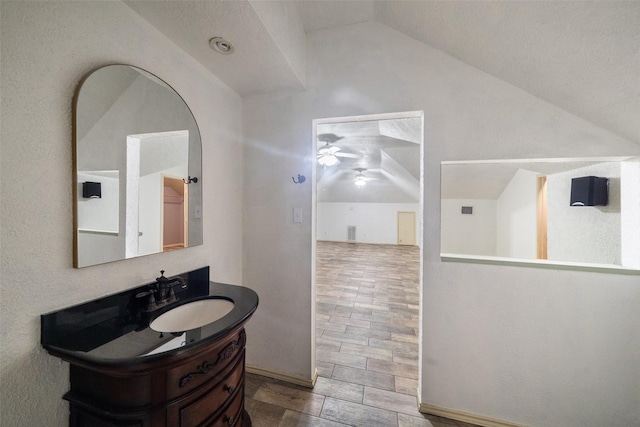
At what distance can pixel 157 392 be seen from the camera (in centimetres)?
73

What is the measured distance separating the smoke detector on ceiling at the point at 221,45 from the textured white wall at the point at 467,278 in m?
0.51

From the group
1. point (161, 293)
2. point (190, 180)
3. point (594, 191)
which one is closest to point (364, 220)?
point (594, 191)

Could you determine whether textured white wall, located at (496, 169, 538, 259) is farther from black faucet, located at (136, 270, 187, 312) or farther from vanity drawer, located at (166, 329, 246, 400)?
black faucet, located at (136, 270, 187, 312)

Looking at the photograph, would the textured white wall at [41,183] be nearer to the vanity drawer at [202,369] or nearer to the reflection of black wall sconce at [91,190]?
the reflection of black wall sconce at [91,190]

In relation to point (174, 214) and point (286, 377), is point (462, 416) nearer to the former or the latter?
point (286, 377)

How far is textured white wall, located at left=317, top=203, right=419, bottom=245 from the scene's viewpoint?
891cm

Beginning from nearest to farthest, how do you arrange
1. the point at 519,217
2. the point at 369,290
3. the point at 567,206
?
the point at 567,206, the point at 519,217, the point at 369,290

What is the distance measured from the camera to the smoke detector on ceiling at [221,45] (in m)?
1.20

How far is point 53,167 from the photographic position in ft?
2.62

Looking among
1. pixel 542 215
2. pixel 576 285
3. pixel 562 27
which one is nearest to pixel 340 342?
pixel 576 285

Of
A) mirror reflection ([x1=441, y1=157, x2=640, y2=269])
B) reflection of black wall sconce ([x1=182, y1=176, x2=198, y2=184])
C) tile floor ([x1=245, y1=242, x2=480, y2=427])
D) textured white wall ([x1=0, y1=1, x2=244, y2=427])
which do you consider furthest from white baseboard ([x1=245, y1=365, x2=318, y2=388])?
reflection of black wall sconce ([x1=182, y1=176, x2=198, y2=184])

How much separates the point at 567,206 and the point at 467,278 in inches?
37.7

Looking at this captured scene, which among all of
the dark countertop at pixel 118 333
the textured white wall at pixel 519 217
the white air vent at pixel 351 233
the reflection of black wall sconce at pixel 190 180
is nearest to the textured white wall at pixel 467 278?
the reflection of black wall sconce at pixel 190 180

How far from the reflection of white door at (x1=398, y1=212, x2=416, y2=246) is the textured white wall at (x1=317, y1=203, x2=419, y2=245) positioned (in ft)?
0.43
